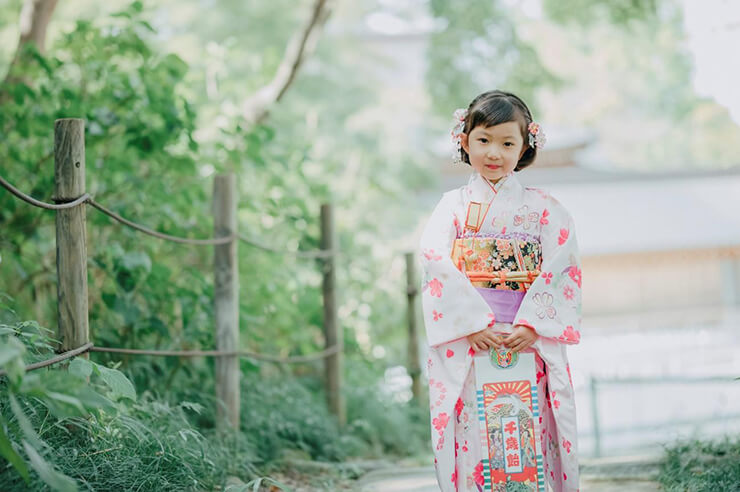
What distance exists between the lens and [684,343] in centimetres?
1549

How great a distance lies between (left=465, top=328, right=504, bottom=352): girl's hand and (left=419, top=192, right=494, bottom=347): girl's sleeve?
26mm

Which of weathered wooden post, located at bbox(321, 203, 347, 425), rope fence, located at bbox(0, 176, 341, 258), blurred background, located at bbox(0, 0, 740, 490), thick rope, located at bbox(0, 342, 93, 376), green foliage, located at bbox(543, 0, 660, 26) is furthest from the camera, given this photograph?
green foliage, located at bbox(543, 0, 660, 26)

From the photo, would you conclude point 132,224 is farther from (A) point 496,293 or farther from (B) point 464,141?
(A) point 496,293

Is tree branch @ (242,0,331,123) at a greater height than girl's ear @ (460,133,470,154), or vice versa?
Result: tree branch @ (242,0,331,123)

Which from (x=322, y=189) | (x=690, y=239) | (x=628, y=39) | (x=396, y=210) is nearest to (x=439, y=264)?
(x=322, y=189)

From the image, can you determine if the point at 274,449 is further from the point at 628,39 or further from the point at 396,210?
the point at 628,39

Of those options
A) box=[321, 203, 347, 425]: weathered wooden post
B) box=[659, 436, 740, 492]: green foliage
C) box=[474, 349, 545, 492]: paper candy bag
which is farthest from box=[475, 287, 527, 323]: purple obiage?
box=[321, 203, 347, 425]: weathered wooden post

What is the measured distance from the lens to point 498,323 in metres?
2.91

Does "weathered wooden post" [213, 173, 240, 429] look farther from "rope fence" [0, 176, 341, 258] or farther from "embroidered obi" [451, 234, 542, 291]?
"embroidered obi" [451, 234, 542, 291]

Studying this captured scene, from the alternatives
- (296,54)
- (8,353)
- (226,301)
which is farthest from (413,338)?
(8,353)

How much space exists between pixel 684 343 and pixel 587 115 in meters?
16.1

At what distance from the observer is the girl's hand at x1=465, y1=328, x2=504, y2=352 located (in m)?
2.87

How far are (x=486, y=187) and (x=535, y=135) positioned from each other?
0.27 metres

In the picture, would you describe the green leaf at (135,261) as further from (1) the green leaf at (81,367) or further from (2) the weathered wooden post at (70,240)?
(1) the green leaf at (81,367)
